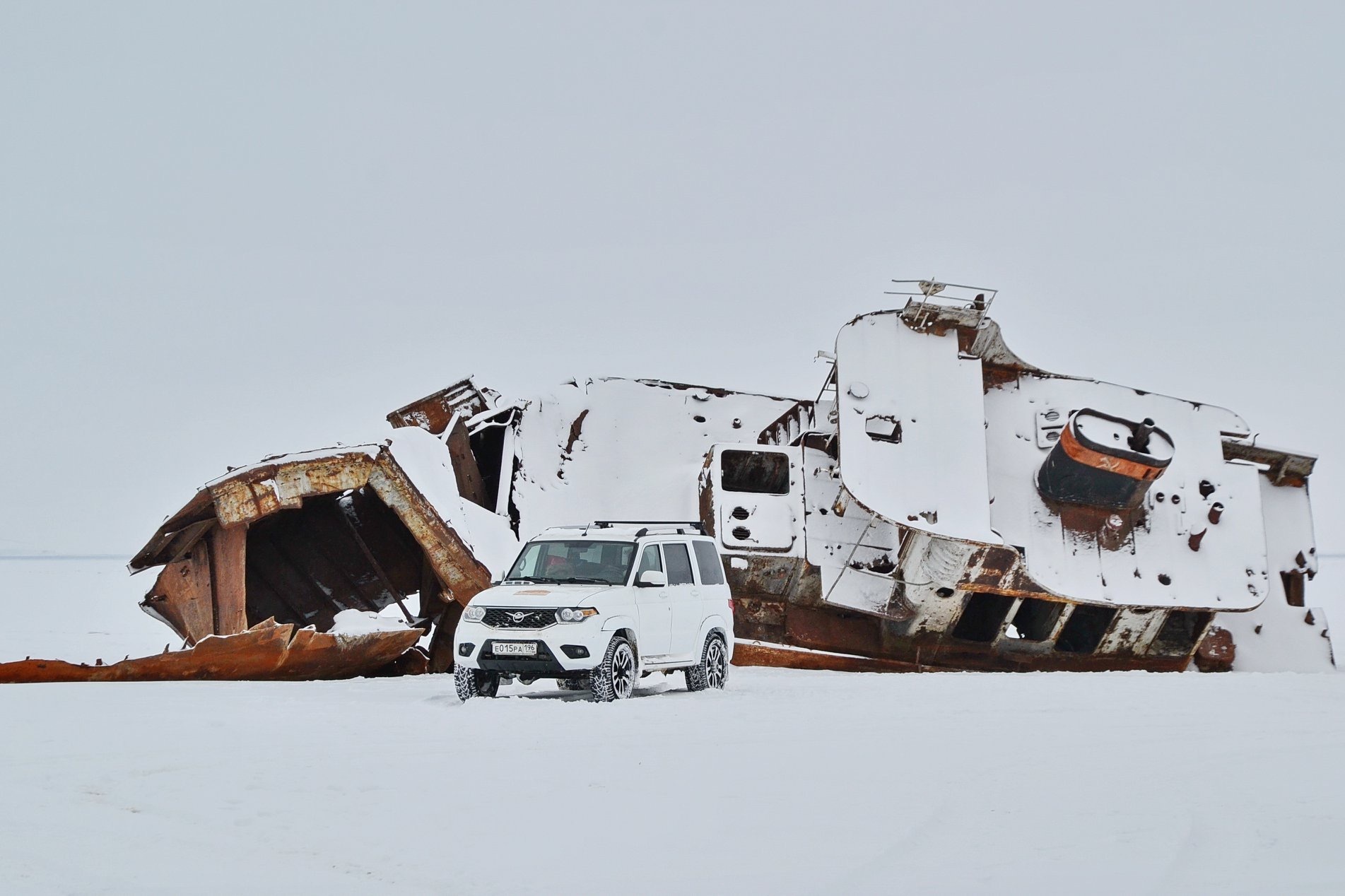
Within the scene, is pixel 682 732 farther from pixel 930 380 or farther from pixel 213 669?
pixel 930 380

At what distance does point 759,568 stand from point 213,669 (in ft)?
21.2

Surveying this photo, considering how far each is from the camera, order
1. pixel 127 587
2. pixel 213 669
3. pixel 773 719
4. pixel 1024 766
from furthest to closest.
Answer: pixel 127 587, pixel 213 669, pixel 773 719, pixel 1024 766

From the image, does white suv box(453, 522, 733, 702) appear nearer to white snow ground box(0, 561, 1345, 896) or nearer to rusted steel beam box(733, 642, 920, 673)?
white snow ground box(0, 561, 1345, 896)

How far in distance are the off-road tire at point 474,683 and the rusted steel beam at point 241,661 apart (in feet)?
6.66

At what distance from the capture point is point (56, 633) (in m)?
20.8

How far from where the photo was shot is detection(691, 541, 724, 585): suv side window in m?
11.2

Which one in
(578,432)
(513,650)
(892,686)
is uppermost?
(578,432)

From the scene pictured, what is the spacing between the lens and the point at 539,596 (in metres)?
9.46

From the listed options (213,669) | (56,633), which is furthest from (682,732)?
(56,633)

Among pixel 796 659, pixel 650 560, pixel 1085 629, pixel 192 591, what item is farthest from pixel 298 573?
pixel 1085 629

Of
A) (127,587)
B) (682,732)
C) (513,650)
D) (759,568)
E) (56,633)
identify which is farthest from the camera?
(127,587)

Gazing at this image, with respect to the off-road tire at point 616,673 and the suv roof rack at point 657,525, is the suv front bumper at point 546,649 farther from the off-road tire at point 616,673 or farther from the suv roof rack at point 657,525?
the suv roof rack at point 657,525

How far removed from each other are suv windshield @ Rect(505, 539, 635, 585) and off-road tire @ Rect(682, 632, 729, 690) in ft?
3.85

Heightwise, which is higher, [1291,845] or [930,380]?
[930,380]
